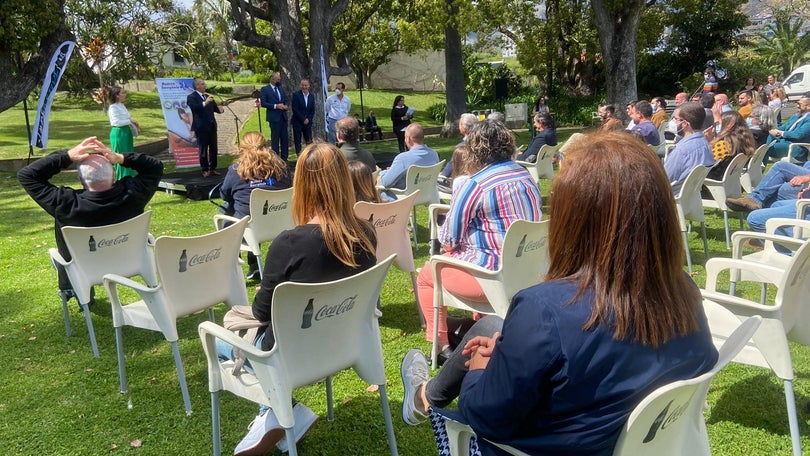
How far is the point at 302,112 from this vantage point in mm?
13492

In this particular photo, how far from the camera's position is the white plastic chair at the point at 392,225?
4.00 meters

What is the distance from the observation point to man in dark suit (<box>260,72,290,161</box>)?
40.4 ft

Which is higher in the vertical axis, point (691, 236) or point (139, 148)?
point (139, 148)

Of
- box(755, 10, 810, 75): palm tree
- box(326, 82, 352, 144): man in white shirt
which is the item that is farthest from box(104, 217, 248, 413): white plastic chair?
box(755, 10, 810, 75): palm tree

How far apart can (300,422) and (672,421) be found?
5.93ft

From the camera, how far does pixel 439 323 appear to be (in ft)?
12.0

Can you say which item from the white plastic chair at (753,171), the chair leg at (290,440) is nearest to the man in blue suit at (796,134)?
the white plastic chair at (753,171)

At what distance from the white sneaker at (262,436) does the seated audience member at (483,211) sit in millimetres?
1223

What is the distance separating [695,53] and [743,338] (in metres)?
29.3

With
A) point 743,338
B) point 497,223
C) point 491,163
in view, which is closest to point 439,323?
point 497,223

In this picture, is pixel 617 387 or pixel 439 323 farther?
pixel 439 323

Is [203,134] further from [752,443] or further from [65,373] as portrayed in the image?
[752,443]

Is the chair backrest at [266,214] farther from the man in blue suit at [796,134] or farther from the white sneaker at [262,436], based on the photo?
the man in blue suit at [796,134]

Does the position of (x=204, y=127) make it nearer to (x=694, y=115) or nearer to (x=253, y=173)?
(x=253, y=173)
